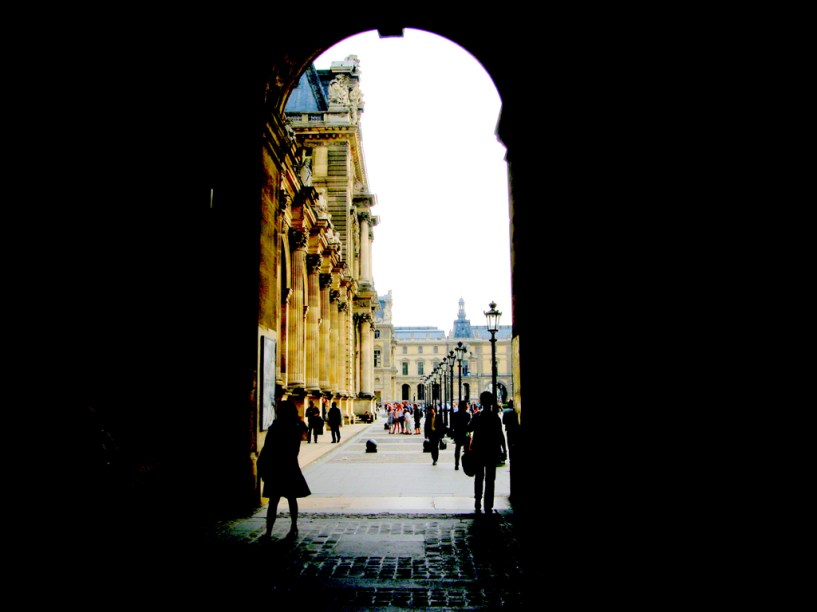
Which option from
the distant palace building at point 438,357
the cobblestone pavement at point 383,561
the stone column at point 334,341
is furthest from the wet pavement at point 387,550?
the distant palace building at point 438,357

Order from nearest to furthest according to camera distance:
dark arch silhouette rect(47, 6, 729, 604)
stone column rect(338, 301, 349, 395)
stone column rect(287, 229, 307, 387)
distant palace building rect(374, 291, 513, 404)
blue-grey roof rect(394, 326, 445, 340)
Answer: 1. dark arch silhouette rect(47, 6, 729, 604)
2. stone column rect(287, 229, 307, 387)
3. stone column rect(338, 301, 349, 395)
4. distant palace building rect(374, 291, 513, 404)
5. blue-grey roof rect(394, 326, 445, 340)

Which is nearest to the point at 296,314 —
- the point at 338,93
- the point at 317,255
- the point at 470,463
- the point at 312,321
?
the point at 312,321

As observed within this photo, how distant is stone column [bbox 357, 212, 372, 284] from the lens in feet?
173

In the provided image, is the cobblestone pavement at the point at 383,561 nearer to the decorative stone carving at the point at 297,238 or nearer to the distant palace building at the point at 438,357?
the decorative stone carving at the point at 297,238

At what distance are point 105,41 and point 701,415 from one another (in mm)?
8294

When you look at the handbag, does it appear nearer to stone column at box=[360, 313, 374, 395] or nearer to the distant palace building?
stone column at box=[360, 313, 374, 395]

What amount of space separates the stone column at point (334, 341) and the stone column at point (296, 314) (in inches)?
350

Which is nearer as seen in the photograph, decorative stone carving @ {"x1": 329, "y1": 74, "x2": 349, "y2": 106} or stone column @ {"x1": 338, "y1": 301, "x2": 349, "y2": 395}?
stone column @ {"x1": 338, "y1": 301, "x2": 349, "y2": 395}

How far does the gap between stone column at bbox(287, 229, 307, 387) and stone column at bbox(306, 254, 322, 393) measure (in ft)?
5.67

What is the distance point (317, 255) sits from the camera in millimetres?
28844

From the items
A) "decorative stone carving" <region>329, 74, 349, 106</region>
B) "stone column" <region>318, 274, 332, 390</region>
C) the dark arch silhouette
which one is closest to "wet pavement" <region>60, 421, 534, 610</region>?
the dark arch silhouette

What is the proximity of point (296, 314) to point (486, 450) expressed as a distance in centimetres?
1710

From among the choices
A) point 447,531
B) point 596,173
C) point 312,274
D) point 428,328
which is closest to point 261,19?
point 596,173

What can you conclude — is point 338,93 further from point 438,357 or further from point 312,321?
point 438,357
